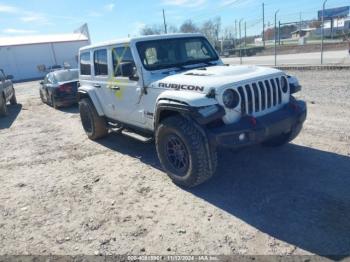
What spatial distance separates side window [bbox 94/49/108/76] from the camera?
5.73 meters

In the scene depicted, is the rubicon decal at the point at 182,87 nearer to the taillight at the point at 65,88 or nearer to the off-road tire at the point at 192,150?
the off-road tire at the point at 192,150

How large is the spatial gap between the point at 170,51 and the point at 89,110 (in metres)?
2.38

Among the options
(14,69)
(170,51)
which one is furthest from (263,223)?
(14,69)

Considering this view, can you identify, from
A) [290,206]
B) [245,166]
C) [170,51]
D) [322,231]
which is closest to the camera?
[322,231]

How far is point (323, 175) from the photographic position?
4.25 meters

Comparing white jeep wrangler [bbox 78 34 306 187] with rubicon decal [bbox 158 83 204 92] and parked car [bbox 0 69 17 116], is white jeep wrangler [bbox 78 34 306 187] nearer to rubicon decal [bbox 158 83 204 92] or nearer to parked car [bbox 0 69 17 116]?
rubicon decal [bbox 158 83 204 92]

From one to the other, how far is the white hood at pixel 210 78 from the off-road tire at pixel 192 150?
17.1 inches

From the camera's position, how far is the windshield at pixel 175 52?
192 inches

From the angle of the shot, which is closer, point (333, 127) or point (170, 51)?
point (170, 51)

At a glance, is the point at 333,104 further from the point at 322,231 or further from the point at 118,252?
the point at 118,252

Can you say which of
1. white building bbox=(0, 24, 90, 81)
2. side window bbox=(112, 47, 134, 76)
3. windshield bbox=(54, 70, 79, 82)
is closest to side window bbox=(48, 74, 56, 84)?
windshield bbox=(54, 70, 79, 82)

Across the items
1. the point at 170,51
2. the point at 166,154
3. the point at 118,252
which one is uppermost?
the point at 170,51

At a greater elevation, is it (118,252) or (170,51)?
(170,51)

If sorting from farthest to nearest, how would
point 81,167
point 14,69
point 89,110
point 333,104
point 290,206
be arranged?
point 14,69, point 333,104, point 89,110, point 81,167, point 290,206
